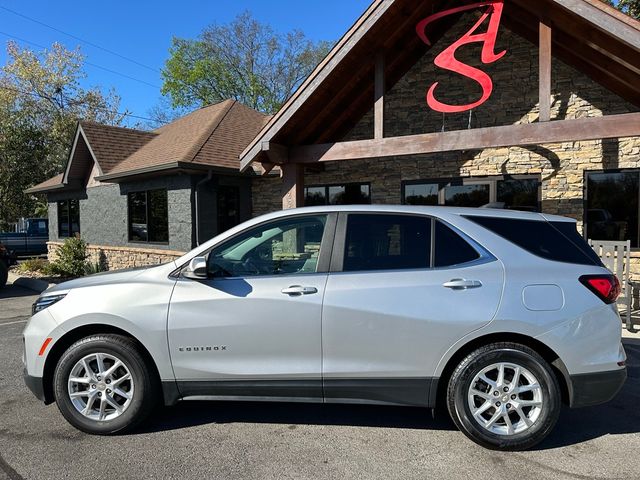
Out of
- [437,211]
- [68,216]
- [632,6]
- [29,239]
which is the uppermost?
[632,6]

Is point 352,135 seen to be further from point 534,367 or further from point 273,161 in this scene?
point 534,367

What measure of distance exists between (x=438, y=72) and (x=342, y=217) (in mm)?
7314

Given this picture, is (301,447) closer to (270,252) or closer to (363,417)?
(363,417)

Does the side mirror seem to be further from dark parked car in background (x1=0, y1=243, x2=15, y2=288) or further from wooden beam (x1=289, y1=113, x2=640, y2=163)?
dark parked car in background (x1=0, y1=243, x2=15, y2=288)

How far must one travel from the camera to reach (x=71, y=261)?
13492 millimetres

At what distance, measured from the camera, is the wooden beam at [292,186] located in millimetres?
8469

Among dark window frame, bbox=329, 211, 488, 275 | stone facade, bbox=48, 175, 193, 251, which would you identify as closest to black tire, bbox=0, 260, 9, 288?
stone facade, bbox=48, 175, 193, 251

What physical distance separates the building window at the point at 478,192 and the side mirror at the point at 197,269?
21.8 feet

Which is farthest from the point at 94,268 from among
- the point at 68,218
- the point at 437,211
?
the point at 437,211

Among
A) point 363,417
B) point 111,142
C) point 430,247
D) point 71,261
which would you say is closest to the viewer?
point 430,247

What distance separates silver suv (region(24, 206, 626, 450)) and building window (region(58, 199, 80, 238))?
14.6m

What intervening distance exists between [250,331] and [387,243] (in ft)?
4.06

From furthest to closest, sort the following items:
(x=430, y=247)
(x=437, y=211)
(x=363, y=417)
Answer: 1. (x=363, y=417)
2. (x=437, y=211)
3. (x=430, y=247)

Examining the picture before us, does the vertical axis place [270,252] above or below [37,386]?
above
